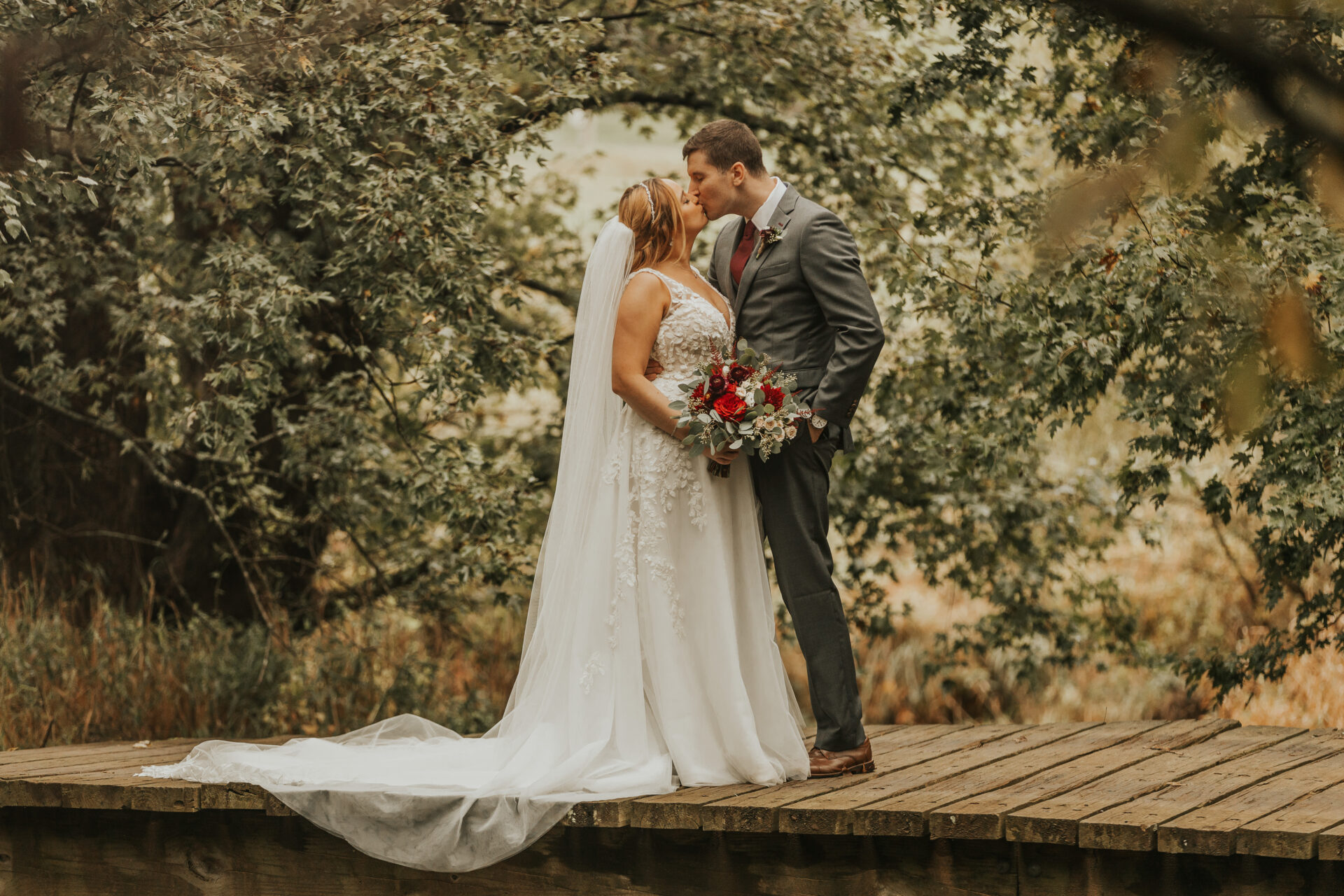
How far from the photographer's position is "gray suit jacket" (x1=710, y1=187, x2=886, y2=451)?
3643 millimetres

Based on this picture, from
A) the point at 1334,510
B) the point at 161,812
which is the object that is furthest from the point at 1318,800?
the point at 161,812

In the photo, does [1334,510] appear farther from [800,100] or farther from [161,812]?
Result: [800,100]

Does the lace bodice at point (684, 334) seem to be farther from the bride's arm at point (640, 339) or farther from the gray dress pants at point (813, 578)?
the gray dress pants at point (813, 578)

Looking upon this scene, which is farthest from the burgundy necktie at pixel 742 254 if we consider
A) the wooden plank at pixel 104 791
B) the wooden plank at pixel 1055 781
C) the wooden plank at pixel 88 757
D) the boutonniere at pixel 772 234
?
the wooden plank at pixel 88 757

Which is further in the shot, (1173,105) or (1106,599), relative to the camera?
(1106,599)

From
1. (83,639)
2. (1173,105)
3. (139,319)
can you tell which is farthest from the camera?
(83,639)

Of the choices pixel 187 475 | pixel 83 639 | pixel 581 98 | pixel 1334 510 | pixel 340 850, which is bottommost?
pixel 340 850

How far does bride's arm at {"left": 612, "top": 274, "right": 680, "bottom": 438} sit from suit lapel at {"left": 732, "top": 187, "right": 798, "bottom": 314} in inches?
10.8

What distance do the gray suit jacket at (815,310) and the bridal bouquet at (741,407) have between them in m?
0.14

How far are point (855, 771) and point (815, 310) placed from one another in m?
1.41

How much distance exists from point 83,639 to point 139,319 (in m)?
1.71

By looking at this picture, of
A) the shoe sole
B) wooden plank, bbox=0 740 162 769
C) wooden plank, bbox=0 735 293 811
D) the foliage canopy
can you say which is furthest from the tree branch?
wooden plank, bbox=0 740 162 769

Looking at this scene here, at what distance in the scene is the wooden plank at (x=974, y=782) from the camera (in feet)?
10.5

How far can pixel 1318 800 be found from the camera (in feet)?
10.8
